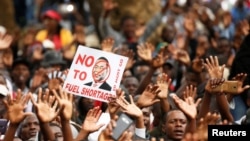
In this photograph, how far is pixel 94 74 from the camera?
1152cm

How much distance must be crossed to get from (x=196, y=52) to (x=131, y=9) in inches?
104

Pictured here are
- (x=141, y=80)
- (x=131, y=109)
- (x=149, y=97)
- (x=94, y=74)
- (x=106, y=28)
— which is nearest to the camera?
(x=131, y=109)

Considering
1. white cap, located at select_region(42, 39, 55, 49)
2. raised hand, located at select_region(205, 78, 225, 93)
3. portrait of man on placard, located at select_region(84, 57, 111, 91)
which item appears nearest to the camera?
raised hand, located at select_region(205, 78, 225, 93)

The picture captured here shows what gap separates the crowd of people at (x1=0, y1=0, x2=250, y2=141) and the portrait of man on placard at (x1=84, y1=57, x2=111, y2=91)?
0.14 m

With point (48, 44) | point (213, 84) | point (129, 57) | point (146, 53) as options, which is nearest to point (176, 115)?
point (213, 84)

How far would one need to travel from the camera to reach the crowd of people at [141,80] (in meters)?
10.2

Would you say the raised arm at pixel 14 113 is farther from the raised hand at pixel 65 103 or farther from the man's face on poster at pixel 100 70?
the man's face on poster at pixel 100 70

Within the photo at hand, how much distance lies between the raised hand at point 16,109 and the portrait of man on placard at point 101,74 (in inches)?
59.6

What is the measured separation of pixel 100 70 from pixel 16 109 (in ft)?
5.83

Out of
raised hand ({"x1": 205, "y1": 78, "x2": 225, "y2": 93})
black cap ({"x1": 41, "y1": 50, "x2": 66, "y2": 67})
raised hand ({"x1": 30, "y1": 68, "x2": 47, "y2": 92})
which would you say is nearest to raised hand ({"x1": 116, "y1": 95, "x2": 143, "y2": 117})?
raised hand ({"x1": 205, "y1": 78, "x2": 225, "y2": 93})

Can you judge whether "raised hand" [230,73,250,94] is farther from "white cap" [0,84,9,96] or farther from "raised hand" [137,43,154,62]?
"white cap" [0,84,9,96]

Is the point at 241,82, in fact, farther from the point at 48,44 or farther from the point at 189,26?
the point at 48,44

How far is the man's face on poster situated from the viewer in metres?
11.5

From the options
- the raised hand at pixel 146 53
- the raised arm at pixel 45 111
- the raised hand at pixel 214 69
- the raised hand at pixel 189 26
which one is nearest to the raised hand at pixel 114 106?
the raised arm at pixel 45 111
